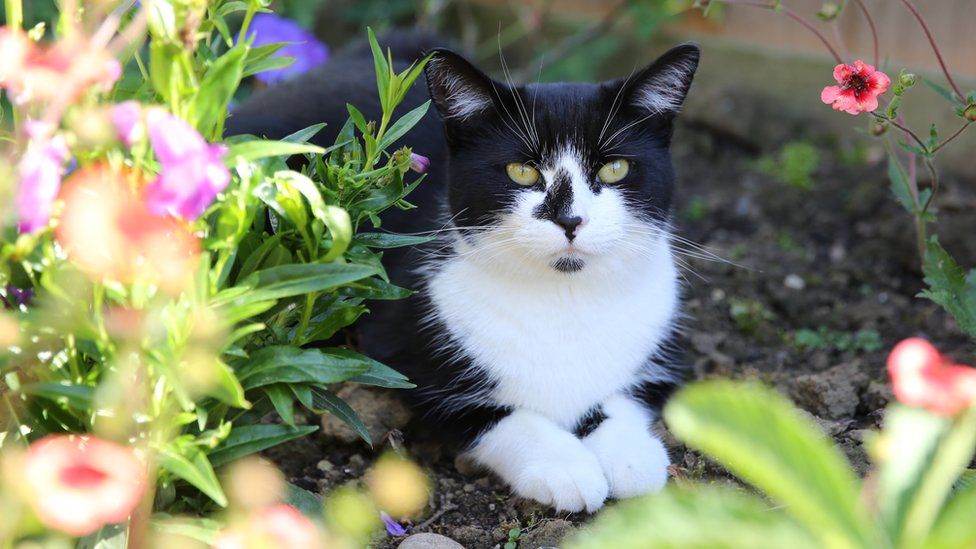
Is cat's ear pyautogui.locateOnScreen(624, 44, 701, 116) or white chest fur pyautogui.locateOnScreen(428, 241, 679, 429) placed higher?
cat's ear pyautogui.locateOnScreen(624, 44, 701, 116)

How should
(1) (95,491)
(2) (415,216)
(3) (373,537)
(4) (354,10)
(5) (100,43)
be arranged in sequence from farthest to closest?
1. (4) (354,10)
2. (2) (415,216)
3. (3) (373,537)
4. (5) (100,43)
5. (1) (95,491)

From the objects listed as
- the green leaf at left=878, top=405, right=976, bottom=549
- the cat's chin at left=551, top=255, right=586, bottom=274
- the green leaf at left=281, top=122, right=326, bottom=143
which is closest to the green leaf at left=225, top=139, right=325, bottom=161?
the green leaf at left=281, top=122, right=326, bottom=143

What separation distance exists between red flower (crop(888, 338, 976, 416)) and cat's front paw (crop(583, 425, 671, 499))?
2.76ft

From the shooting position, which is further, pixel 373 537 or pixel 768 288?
pixel 768 288

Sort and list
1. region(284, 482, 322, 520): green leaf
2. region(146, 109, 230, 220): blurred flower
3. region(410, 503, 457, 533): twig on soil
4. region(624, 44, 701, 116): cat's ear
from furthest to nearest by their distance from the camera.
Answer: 1. region(624, 44, 701, 116): cat's ear
2. region(410, 503, 457, 533): twig on soil
3. region(284, 482, 322, 520): green leaf
4. region(146, 109, 230, 220): blurred flower

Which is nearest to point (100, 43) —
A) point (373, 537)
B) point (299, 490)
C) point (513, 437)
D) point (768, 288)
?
point (299, 490)

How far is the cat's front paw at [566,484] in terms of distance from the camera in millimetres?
1896

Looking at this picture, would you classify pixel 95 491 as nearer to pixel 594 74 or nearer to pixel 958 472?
pixel 958 472

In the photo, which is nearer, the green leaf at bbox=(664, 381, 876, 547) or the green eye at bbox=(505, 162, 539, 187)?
the green leaf at bbox=(664, 381, 876, 547)

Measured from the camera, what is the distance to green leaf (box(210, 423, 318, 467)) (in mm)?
1574

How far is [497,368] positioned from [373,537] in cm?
46

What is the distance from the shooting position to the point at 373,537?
1835mm

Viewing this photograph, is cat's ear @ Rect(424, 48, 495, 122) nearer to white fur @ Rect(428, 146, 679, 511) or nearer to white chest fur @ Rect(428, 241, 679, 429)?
white fur @ Rect(428, 146, 679, 511)

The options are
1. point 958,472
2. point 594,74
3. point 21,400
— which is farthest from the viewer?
point 594,74
